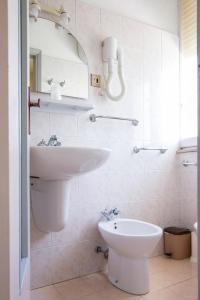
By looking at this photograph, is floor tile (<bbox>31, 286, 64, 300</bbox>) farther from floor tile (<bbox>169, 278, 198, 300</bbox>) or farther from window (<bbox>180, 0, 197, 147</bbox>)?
window (<bbox>180, 0, 197, 147</bbox>)

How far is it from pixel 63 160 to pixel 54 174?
0.15 m

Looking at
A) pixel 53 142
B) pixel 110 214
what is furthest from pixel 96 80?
pixel 110 214

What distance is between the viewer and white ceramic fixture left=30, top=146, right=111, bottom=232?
4.13 feet

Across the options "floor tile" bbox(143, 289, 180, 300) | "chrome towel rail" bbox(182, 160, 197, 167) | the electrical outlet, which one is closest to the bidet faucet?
the electrical outlet

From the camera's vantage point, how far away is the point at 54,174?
138cm

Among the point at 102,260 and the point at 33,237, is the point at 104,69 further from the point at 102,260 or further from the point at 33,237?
the point at 102,260

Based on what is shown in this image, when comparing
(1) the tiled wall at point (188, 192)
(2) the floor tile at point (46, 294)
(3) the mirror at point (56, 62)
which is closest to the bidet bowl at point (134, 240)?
(2) the floor tile at point (46, 294)

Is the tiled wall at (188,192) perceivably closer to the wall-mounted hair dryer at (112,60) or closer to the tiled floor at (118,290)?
the tiled floor at (118,290)

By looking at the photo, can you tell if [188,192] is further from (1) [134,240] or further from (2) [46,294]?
A: (2) [46,294]

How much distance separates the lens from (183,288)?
1623mm

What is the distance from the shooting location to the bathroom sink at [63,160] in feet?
4.11

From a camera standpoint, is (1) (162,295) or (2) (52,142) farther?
(2) (52,142)

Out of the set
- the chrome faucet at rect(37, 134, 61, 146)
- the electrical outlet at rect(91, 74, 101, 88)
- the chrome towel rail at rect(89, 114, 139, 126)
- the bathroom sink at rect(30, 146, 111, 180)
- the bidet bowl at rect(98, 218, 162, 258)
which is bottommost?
the bidet bowl at rect(98, 218, 162, 258)

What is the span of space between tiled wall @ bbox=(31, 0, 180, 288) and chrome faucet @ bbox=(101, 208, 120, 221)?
0.15 feet
